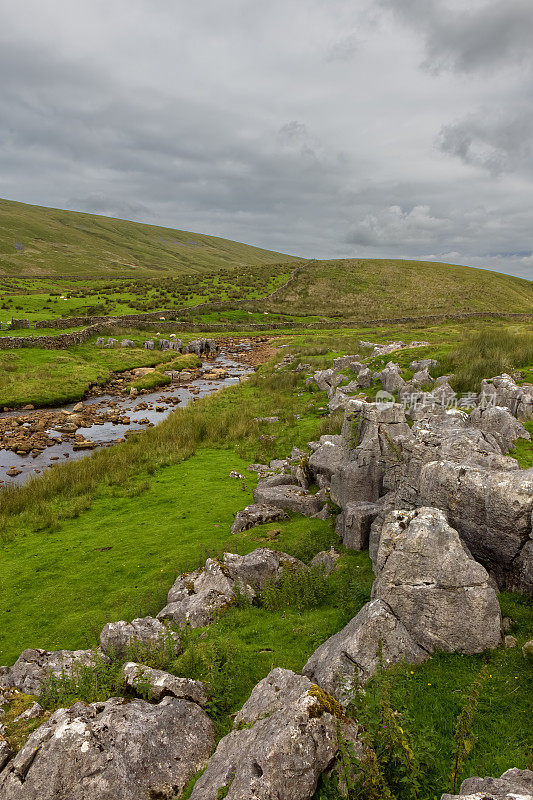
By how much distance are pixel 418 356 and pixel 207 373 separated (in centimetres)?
2767

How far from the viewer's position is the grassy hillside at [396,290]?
356 feet

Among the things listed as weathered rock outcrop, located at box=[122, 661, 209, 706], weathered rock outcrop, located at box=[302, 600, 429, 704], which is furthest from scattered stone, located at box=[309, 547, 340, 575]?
weathered rock outcrop, located at box=[122, 661, 209, 706]

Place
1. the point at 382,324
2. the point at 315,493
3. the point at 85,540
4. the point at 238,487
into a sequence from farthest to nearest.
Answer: the point at 382,324, the point at 238,487, the point at 315,493, the point at 85,540

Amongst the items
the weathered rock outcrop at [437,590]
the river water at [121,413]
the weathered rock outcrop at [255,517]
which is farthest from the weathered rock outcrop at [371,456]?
the river water at [121,413]

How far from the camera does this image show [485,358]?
100ft

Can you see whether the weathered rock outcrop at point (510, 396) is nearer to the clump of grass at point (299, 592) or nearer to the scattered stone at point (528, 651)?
the clump of grass at point (299, 592)

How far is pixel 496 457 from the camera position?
11430 millimetres

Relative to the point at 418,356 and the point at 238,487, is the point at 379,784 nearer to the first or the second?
the point at 238,487

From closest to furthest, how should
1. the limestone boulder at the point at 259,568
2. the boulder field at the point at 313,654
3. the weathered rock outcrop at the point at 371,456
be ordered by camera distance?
the boulder field at the point at 313,654 → the limestone boulder at the point at 259,568 → the weathered rock outcrop at the point at 371,456

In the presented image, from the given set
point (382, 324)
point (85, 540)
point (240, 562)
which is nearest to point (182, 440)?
point (85, 540)

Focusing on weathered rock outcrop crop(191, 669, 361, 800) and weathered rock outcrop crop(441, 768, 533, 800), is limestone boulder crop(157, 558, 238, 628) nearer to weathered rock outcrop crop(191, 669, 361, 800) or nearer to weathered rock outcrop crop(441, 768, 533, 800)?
weathered rock outcrop crop(191, 669, 361, 800)

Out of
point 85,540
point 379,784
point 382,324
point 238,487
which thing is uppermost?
point 382,324

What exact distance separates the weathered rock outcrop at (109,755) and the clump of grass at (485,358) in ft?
81.3

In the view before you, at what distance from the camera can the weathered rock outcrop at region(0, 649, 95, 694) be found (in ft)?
30.2
